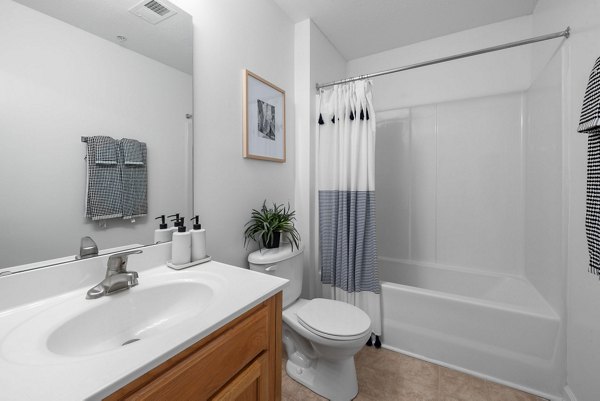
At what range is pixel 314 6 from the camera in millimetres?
1823

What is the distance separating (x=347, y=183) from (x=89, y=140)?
1.42 m

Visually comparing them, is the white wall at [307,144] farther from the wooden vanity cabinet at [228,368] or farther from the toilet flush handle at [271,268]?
the wooden vanity cabinet at [228,368]

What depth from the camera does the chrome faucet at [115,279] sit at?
80 centimetres

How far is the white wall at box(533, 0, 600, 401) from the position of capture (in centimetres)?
113

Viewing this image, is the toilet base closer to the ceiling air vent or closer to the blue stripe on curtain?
the blue stripe on curtain

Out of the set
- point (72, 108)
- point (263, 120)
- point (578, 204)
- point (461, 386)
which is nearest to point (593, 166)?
point (578, 204)

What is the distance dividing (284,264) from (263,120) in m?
0.92

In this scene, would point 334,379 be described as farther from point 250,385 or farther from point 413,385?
point 250,385

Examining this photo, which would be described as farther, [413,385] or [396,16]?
[396,16]

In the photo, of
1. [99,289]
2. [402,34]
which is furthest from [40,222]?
[402,34]

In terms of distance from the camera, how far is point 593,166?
0.92 meters

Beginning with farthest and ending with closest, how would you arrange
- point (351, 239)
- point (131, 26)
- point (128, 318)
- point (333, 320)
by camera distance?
point (351, 239) → point (333, 320) → point (131, 26) → point (128, 318)

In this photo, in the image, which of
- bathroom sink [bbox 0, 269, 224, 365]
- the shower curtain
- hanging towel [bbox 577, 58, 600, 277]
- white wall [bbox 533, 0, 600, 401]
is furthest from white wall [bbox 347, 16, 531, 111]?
bathroom sink [bbox 0, 269, 224, 365]

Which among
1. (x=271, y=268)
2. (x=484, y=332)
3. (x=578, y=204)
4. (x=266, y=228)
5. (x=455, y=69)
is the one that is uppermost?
(x=455, y=69)
